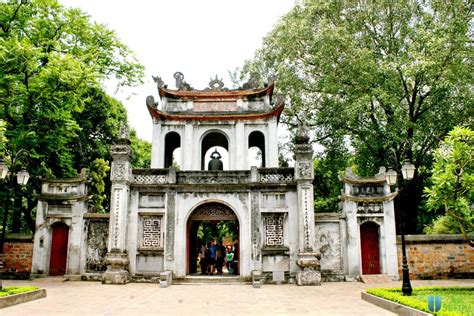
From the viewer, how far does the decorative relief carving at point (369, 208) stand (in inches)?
601

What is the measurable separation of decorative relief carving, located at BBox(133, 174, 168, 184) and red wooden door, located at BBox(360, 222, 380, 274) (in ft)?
25.3

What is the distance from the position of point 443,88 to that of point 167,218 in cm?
1314

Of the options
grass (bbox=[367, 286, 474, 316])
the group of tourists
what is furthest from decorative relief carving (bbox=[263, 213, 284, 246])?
grass (bbox=[367, 286, 474, 316])

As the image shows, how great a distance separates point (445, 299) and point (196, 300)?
5655 millimetres

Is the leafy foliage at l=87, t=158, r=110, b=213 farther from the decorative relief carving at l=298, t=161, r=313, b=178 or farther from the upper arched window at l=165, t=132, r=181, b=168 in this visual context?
the decorative relief carving at l=298, t=161, r=313, b=178

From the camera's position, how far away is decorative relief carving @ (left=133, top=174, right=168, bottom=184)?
15297 millimetres

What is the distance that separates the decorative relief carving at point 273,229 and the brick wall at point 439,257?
449 cm

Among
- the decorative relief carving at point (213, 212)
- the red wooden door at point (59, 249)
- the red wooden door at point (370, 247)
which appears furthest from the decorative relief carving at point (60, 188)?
the red wooden door at point (370, 247)

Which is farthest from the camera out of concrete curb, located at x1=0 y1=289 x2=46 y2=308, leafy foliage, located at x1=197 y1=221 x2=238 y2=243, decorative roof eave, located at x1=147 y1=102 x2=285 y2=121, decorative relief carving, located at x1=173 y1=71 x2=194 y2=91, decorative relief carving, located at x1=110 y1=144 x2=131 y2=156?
leafy foliage, located at x1=197 y1=221 x2=238 y2=243

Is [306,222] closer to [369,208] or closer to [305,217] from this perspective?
[305,217]

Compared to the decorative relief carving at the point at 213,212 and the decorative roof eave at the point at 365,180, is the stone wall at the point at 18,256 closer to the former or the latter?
the decorative relief carving at the point at 213,212

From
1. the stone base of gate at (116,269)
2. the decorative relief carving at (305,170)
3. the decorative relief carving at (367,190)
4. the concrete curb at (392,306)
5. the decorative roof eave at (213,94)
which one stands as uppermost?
the decorative roof eave at (213,94)

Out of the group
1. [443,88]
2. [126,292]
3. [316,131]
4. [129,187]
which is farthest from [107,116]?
[443,88]

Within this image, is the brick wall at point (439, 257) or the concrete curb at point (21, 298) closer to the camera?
the concrete curb at point (21, 298)
